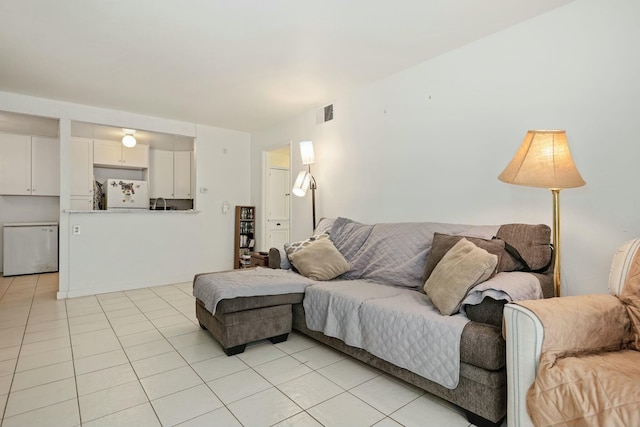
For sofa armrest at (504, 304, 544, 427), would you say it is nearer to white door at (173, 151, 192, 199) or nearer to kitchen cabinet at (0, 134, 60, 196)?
white door at (173, 151, 192, 199)

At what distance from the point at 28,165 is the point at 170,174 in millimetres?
Answer: 2262

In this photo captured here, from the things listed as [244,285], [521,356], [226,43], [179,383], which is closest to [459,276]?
[521,356]

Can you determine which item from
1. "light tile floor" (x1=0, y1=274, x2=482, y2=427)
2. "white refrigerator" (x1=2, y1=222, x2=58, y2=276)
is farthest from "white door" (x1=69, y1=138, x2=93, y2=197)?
"light tile floor" (x1=0, y1=274, x2=482, y2=427)

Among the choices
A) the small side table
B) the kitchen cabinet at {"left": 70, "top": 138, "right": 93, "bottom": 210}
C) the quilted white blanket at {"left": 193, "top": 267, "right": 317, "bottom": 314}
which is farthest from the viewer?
the kitchen cabinet at {"left": 70, "top": 138, "right": 93, "bottom": 210}

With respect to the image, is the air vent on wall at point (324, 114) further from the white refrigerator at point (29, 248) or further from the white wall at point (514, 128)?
the white refrigerator at point (29, 248)

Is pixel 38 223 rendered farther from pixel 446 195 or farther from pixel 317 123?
pixel 446 195

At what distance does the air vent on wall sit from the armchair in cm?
314

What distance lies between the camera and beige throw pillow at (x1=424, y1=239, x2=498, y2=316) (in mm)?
1795

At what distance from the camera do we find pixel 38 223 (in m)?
5.65

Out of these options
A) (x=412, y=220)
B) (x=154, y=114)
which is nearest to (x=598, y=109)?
(x=412, y=220)

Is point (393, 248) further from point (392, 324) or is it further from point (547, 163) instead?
point (547, 163)

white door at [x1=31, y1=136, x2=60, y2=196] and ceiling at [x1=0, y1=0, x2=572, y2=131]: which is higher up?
ceiling at [x1=0, y1=0, x2=572, y2=131]

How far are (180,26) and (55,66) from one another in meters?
1.61

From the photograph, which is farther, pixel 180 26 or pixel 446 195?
pixel 446 195
